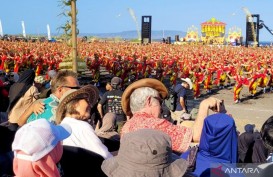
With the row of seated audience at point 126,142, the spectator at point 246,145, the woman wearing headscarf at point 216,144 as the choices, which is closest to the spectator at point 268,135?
the row of seated audience at point 126,142

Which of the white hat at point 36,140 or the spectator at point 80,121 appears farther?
the spectator at point 80,121

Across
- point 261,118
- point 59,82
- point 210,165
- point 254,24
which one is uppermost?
point 254,24

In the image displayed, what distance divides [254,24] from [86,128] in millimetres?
40851

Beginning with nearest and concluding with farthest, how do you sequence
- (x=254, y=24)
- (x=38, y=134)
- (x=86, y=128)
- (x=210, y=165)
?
(x=38, y=134) < (x=210, y=165) < (x=86, y=128) < (x=254, y=24)

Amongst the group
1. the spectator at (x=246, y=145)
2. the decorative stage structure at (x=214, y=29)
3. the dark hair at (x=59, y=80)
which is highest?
the decorative stage structure at (x=214, y=29)

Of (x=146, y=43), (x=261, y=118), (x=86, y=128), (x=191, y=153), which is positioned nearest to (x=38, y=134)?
(x=86, y=128)

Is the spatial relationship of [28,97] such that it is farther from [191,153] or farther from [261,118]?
[261,118]

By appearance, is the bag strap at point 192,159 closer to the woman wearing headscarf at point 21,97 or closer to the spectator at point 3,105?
the woman wearing headscarf at point 21,97

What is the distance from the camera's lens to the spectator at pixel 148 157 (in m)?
1.81

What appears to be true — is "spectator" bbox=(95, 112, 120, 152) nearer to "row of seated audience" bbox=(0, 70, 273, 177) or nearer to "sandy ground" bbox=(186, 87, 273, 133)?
"row of seated audience" bbox=(0, 70, 273, 177)

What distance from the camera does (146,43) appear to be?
4128 centimetres

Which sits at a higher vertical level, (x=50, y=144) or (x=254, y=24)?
(x=254, y=24)

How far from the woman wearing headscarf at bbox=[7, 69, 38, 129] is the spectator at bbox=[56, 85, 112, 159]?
1.41 meters

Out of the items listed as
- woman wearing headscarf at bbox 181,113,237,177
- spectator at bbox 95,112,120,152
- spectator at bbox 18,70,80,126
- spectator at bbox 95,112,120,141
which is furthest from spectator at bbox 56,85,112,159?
spectator at bbox 95,112,120,141
